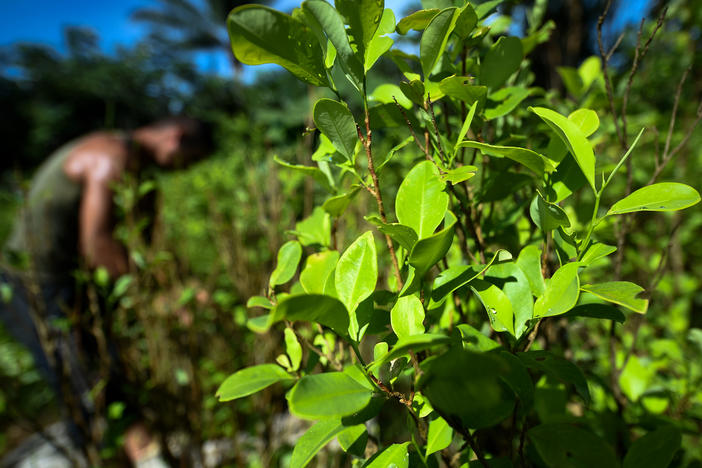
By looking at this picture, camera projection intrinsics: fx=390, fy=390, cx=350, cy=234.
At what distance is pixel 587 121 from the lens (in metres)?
0.47

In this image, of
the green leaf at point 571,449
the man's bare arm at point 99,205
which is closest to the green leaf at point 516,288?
the green leaf at point 571,449

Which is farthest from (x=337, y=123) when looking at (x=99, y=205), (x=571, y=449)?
(x=99, y=205)

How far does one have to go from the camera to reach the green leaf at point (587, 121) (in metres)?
0.46

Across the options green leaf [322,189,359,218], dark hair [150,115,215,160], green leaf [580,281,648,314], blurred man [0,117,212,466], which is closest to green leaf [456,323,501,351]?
green leaf [580,281,648,314]

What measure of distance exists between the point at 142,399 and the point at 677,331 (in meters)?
1.96

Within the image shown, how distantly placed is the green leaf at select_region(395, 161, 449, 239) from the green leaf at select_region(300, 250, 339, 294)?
11 centimetres

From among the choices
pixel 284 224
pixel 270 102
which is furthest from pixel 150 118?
pixel 284 224

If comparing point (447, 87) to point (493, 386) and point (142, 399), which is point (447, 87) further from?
point (142, 399)

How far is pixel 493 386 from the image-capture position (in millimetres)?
267

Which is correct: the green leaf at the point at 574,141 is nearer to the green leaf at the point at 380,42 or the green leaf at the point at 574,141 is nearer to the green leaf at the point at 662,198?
the green leaf at the point at 662,198

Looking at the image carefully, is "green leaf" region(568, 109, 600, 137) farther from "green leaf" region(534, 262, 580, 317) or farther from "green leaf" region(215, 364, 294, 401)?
"green leaf" region(215, 364, 294, 401)

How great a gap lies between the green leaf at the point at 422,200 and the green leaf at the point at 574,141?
12cm

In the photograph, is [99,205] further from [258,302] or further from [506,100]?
[506,100]

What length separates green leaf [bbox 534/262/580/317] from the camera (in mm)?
365
